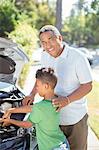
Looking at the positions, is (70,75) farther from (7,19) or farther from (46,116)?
(7,19)

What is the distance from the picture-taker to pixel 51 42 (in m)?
3.87

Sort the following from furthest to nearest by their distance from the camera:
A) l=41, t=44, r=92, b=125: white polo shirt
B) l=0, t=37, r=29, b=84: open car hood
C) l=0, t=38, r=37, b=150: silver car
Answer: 1. l=0, t=37, r=29, b=84: open car hood
2. l=0, t=38, r=37, b=150: silver car
3. l=41, t=44, r=92, b=125: white polo shirt

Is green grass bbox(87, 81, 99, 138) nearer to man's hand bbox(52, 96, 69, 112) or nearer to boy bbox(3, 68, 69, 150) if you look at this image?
boy bbox(3, 68, 69, 150)

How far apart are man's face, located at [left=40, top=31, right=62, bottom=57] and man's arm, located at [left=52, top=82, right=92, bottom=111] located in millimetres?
387

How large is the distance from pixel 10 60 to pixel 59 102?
7.11ft

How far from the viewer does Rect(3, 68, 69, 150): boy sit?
3766mm

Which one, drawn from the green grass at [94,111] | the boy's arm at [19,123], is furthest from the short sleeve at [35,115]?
the green grass at [94,111]

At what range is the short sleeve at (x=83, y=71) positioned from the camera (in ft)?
12.9

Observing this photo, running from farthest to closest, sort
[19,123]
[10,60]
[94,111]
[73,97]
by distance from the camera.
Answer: [94,111] → [10,60] → [19,123] → [73,97]

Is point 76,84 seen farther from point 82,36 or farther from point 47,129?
point 82,36

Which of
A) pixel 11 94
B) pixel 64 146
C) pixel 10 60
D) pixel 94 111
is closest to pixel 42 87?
pixel 64 146

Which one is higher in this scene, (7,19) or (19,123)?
(7,19)

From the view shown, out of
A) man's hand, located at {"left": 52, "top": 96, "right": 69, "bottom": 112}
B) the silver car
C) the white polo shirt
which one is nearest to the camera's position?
man's hand, located at {"left": 52, "top": 96, "right": 69, "bottom": 112}

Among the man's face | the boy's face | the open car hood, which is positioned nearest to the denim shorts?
the boy's face
